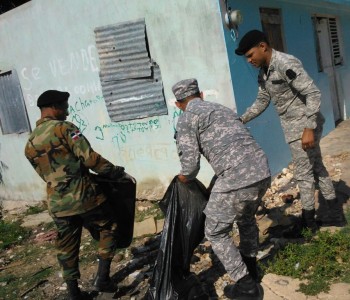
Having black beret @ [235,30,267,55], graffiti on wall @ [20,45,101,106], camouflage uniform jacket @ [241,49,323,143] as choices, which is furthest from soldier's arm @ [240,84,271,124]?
graffiti on wall @ [20,45,101,106]

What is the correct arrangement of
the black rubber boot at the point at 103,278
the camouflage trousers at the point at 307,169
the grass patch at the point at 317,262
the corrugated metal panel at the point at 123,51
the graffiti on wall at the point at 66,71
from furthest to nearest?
1. the graffiti on wall at the point at 66,71
2. the corrugated metal panel at the point at 123,51
3. the camouflage trousers at the point at 307,169
4. the black rubber boot at the point at 103,278
5. the grass patch at the point at 317,262

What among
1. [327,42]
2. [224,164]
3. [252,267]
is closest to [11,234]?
[252,267]

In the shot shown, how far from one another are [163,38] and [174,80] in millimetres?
559

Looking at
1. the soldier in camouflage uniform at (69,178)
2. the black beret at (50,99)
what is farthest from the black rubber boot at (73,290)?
the black beret at (50,99)

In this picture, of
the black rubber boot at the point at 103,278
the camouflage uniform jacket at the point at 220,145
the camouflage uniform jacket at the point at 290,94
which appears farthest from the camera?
the black rubber boot at the point at 103,278

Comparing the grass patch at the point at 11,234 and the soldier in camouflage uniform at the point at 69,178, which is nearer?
the soldier in camouflage uniform at the point at 69,178

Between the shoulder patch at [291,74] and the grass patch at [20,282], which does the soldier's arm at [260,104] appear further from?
the grass patch at [20,282]

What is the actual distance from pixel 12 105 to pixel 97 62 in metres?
2.42

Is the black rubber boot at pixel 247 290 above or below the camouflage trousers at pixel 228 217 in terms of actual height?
below

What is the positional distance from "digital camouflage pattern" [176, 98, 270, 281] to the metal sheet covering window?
2757mm

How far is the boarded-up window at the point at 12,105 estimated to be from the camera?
24.1 ft

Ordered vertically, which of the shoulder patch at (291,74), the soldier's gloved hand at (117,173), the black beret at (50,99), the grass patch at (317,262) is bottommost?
the grass patch at (317,262)

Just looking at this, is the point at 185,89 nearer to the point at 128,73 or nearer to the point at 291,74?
the point at 291,74

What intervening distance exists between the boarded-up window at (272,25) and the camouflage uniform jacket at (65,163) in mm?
3951
